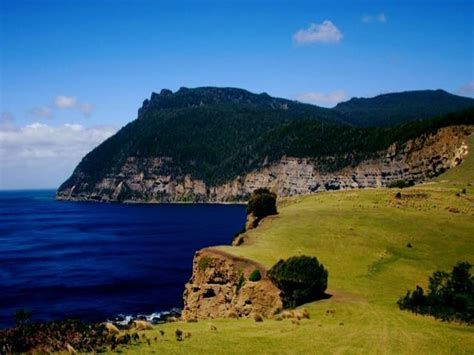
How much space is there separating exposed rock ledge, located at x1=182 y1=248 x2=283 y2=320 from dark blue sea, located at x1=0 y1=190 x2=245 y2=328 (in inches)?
886

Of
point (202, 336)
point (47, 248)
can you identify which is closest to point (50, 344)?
point (202, 336)

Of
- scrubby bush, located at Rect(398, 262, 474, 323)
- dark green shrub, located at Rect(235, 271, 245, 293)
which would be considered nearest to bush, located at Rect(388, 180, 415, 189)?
dark green shrub, located at Rect(235, 271, 245, 293)

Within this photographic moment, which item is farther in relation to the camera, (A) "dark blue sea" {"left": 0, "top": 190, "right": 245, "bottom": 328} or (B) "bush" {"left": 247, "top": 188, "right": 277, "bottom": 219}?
(A) "dark blue sea" {"left": 0, "top": 190, "right": 245, "bottom": 328}

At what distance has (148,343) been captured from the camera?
2422 cm

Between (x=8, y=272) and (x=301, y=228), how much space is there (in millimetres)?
69072

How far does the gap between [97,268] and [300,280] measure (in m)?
75.4

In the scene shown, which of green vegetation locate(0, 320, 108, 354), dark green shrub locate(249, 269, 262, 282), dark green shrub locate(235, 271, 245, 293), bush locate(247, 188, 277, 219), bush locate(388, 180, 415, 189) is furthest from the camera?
bush locate(388, 180, 415, 189)

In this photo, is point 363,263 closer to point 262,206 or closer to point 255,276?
point 255,276

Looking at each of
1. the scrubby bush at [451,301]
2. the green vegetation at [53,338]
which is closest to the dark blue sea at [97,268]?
the green vegetation at [53,338]

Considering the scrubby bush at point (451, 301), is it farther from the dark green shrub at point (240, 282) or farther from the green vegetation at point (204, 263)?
the green vegetation at point (204, 263)

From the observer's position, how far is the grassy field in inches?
979

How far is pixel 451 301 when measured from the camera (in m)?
31.8

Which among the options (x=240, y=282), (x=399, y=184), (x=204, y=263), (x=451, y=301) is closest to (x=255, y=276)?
(x=240, y=282)

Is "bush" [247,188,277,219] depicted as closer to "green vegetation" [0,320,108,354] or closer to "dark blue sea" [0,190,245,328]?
"dark blue sea" [0,190,245,328]
